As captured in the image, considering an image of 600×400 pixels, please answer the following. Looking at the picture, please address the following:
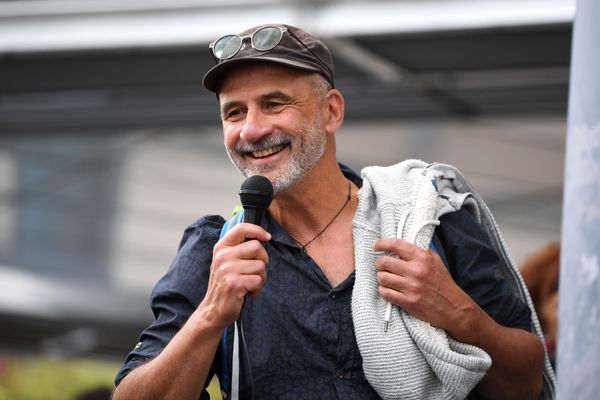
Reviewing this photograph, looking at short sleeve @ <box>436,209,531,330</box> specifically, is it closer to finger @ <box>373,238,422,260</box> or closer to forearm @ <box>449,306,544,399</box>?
forearm @ <box>449,306,544,399</box>

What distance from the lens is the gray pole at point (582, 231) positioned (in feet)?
6.52

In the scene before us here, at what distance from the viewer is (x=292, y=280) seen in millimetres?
3227

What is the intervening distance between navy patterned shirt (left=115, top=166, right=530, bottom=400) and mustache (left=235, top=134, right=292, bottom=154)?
0.24m

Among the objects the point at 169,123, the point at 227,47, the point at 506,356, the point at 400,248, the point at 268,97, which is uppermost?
the point at 169,123

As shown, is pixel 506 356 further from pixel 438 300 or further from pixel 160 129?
pixel 160 129

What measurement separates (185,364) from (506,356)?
845mm

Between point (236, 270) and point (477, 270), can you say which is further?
point (477, 270)

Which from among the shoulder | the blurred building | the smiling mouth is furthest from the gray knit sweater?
the blurred building

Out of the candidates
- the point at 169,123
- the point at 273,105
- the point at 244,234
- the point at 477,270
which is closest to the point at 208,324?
the point at 244,234

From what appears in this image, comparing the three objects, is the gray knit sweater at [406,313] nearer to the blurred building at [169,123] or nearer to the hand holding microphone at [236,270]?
the hand holding microphone at [236,270]

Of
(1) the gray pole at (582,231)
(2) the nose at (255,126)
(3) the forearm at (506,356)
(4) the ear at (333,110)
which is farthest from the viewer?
(4) the ear at (333,110)

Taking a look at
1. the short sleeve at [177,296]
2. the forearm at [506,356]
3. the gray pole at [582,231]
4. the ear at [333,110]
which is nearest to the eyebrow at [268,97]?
the ear at [333,110]

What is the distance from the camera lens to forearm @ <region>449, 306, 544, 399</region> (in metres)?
3.08

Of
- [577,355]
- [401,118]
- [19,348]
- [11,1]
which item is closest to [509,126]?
[401,118]
